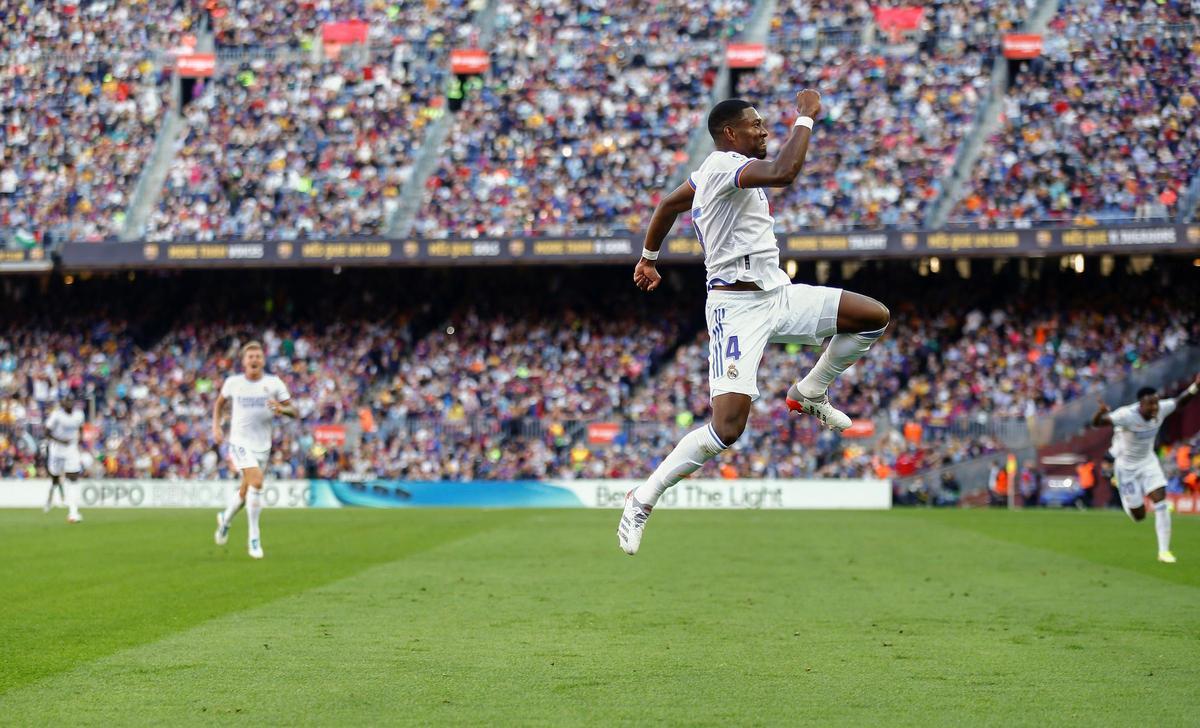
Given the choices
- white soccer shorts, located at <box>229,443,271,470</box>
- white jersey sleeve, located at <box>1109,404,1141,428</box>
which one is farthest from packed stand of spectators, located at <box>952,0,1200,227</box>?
white soccer shorts, located at <box>229,443,271,470</box>

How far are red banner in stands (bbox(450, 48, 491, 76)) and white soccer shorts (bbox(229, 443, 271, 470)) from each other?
27.8 m

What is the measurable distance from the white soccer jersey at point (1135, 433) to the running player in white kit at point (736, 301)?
408 inches

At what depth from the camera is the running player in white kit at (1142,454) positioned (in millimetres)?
18016

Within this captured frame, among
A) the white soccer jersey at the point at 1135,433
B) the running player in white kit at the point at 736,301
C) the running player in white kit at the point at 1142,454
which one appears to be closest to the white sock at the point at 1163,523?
the running player in white kit at the point at 1142,454

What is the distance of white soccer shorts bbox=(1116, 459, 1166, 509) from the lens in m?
18.6

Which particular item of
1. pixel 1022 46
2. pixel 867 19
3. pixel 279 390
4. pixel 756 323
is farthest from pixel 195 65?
pixel 756 323

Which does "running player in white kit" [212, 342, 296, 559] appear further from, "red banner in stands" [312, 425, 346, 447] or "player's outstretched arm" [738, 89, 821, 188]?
"red banner in stands" [312, 425, 346, 447]

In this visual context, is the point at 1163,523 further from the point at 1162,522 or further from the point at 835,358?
the point at 835,358

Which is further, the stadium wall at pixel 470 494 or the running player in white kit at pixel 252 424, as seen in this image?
the stadium wall at pixel 470 494

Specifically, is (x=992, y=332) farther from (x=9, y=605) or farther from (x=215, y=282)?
(x=9, y=605)

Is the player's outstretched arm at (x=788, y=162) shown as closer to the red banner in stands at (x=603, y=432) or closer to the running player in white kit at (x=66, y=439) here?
the running player in white kit at (x=66, y=439)

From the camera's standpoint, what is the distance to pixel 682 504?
35.4 metres

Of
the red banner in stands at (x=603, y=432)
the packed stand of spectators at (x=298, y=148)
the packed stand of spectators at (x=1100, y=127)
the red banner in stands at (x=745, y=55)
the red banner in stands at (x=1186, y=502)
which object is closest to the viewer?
the red banner in stands at (x=1186, y=502)

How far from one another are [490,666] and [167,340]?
36474 millimetres
